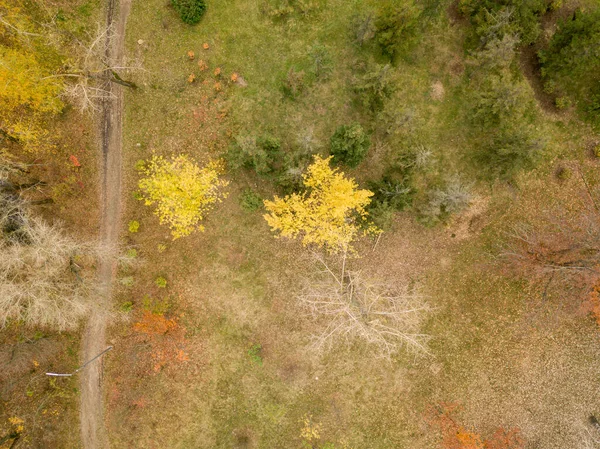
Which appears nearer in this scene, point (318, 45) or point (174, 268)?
point (318, 45)

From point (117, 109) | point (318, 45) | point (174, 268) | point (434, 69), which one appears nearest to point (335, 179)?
point (318, 45)

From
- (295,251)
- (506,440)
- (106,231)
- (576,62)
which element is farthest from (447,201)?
(106,231)

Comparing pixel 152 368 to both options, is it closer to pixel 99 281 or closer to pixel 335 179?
pixel 99 281

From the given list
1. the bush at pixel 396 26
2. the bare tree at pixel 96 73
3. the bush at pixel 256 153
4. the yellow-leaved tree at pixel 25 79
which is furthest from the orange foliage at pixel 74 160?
the bush at pixel 396 26

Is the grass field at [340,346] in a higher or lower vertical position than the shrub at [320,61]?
lower

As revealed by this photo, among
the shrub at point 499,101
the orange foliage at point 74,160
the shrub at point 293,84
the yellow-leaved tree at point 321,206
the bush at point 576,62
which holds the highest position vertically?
the bush at point 576,62

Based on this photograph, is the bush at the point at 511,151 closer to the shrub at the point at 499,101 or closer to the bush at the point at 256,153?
the shrub at the point at 499,101
